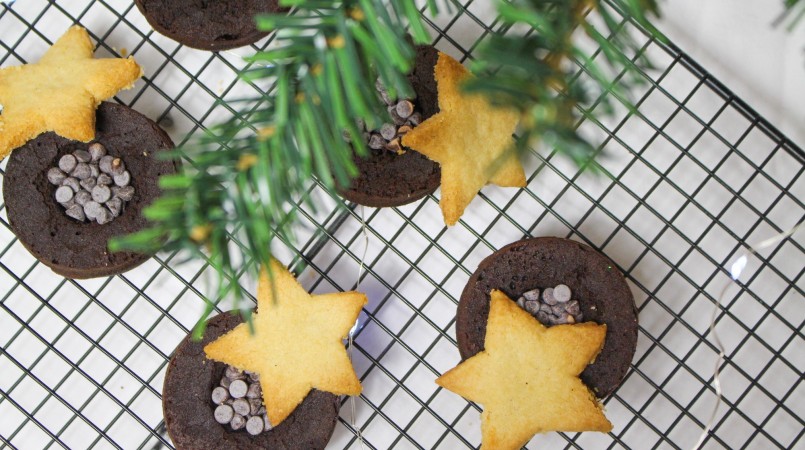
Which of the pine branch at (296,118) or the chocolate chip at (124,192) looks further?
the chocolate chip at (124,192)

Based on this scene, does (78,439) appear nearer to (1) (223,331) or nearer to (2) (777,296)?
(1) (223,331)

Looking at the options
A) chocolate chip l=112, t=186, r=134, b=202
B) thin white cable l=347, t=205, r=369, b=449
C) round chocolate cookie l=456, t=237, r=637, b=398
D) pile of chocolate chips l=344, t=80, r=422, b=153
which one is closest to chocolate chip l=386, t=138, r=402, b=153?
pile of chocolate chips l=344, t=80, r=422, b=153

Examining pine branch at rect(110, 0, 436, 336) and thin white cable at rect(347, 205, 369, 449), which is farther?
thin white cable at rect(347, 205, 369, 449)

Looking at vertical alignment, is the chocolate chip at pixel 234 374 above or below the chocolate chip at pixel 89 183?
below

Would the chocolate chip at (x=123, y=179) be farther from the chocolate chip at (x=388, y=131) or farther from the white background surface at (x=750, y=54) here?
the white background surface at (x=750, y=54)

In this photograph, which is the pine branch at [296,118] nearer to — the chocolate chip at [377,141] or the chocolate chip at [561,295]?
the chocolate chip at [377,141]

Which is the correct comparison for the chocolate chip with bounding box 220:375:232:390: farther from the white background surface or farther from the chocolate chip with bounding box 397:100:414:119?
the white background surface

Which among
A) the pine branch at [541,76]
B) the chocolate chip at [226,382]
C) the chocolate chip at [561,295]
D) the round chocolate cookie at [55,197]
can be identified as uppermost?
the pine branch at [541,76]

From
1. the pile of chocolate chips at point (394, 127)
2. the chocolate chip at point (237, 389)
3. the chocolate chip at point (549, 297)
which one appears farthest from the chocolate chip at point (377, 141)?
the chocolate chip at point (237, 389)
